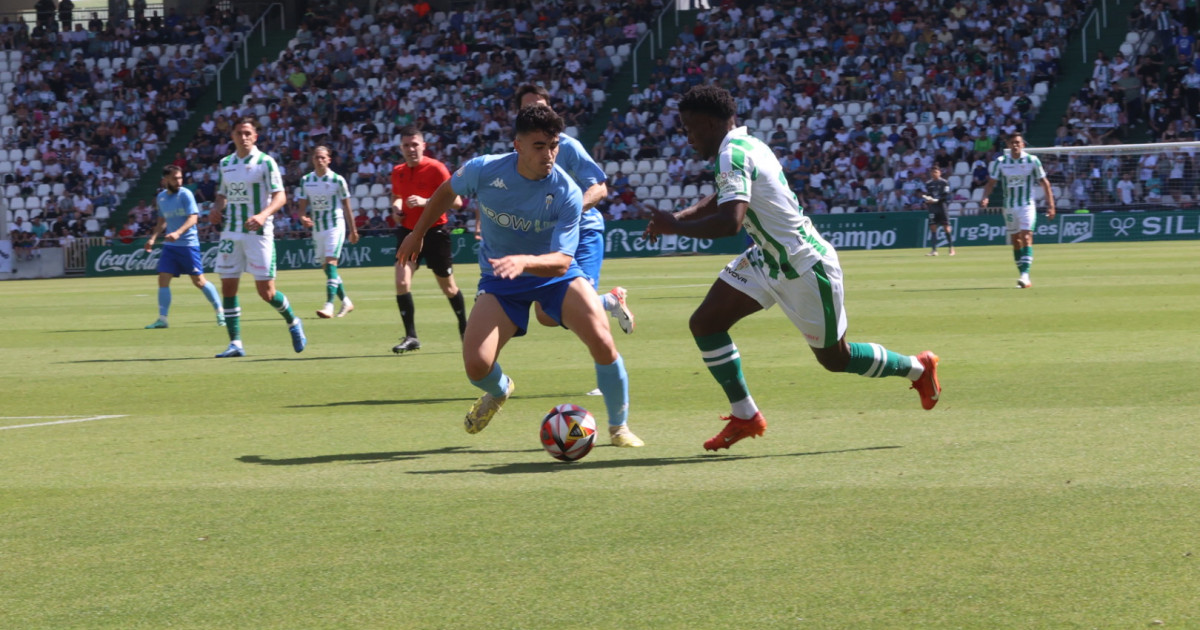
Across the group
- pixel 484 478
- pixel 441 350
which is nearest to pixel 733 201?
pixel 484 478

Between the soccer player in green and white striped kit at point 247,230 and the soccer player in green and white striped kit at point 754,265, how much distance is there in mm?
7630

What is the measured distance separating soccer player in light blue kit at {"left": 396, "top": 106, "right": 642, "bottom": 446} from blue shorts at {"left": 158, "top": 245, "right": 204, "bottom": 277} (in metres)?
12.4

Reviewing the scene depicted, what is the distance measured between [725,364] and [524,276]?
1250mm

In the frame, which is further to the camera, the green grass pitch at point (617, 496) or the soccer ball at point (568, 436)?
the soccer ball at point (568, 436)

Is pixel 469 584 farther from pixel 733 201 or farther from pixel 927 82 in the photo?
pixel 927 82

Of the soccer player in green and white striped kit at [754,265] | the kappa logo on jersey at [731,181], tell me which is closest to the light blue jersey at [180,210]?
the soccer player in green and white striped kit at [754,265]

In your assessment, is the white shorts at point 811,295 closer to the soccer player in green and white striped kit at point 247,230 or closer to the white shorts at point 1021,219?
the soccer player in green and white striped kit at point 247,230

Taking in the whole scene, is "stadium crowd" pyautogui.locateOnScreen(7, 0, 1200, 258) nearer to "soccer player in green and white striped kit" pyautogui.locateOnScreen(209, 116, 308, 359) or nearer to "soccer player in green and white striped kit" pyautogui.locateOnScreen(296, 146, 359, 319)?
"soccer player in green and white striped kit" pyautogui.locateOnScreen(296, 146, 359, 319)

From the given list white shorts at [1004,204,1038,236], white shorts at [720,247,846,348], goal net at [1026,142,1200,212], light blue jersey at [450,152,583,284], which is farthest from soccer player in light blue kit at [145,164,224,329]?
goal net at [1026,142,1200,212]

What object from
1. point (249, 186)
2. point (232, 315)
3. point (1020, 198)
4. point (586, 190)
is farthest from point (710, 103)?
point (1020, 198)

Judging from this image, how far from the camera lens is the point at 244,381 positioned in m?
12.1

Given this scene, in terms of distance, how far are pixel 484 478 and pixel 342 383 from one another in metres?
5.09

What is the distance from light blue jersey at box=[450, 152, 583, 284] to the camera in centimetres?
783

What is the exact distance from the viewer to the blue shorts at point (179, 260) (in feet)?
64.2
